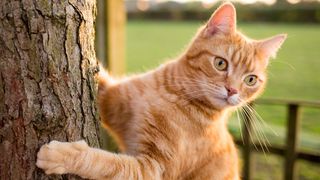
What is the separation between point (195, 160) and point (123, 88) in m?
0.53

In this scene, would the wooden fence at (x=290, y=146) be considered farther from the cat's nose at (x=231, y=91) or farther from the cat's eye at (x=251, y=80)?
the cat's nose at (x=231, y=91)

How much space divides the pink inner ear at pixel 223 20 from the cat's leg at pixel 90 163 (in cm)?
78

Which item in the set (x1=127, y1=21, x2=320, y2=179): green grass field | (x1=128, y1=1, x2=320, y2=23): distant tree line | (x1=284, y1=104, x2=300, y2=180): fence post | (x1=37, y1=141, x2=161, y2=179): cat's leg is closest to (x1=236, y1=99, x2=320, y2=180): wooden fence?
(x1=284, y1=104, x2=300, y2=180): fence post

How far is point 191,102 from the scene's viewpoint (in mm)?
2184

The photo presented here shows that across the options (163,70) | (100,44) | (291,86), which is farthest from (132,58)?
(163,70)

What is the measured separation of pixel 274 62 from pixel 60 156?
1.80m

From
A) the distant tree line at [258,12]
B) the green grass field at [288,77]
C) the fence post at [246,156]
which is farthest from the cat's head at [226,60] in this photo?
the distant tree line at [258,12]

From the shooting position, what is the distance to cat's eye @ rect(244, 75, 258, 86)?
7.33 feet

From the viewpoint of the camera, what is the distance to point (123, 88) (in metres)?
2.27

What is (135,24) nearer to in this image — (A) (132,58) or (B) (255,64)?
(A) (132,58)

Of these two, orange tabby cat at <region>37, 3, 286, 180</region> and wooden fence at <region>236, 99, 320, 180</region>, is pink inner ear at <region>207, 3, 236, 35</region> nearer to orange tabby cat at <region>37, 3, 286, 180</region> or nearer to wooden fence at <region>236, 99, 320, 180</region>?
orange tabby cat at <region>37, 3, 286, 180</region>

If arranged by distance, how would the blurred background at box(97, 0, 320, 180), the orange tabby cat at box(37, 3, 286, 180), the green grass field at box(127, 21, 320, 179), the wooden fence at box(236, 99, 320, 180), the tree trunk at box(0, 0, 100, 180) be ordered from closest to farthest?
the tree trunk at box(0, 0, 100, 180) → the orange tabby cat at box(37, 3, 286, 180) → the wooden fence at box(236, 99, 320, 180) → the blurred background at box(97, 0, 320, 180) → the green grass field at box(127, 21, 320, 179)

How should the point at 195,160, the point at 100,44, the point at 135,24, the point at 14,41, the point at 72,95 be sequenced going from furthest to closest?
the point at 135,24, the point at 100,44, the point at 195,160, the point at 72,95, the point at 14,41

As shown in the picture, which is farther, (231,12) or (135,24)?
(135,24)
